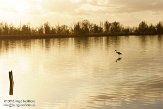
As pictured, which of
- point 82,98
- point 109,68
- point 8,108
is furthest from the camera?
point 109,68

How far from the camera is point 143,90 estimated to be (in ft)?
90.9

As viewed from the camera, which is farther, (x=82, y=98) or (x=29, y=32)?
(x=29, y=32)

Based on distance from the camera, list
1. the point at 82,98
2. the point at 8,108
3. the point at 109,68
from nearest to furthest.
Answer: the point at 8,108 → the point at 82,98 → the point at 109,68

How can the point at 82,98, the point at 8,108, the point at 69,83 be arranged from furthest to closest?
the point at 69,83, the point at 82,98, the point at 8,108

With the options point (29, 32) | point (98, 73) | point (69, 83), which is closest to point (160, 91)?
point (69, 83)

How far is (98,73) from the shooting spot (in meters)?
38.8

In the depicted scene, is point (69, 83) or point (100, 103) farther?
point (69, 83)

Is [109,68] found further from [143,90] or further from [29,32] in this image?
[29,32]

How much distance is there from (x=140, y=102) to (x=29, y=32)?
5095 inches

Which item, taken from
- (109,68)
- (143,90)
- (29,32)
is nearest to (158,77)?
(143,90)

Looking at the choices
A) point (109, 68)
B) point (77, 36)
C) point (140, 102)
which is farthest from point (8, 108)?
point (77, 36)

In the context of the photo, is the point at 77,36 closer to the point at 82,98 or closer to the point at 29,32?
the point at 29,32

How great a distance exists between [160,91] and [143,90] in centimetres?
118

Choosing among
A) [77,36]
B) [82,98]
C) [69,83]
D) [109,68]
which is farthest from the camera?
[77,36]
